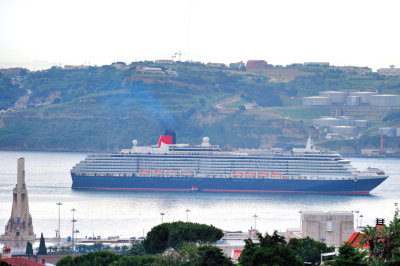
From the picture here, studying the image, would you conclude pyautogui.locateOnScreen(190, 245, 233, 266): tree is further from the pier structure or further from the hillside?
the hillside

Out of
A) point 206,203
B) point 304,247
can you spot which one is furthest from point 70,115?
point 304,247

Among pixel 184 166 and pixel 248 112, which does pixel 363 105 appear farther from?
pixel 184 166

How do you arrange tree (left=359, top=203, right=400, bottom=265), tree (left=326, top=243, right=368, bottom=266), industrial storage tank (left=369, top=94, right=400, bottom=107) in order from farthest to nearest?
industrial storage tank (left=369, top=94, right=400, bottom=107) → tree (left=359, top=203, right=400, bottom=265) → tree (left=326, top=243, right=368, bottom=266)

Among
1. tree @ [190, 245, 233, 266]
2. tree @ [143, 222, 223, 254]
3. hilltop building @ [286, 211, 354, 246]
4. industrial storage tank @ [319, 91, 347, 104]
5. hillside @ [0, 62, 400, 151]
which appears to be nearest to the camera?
tree @ [190, 245, 233, 266]

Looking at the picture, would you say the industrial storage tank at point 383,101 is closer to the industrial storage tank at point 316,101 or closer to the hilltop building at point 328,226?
the industrial storage tank at point 316,101

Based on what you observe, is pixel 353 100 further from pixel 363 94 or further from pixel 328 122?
pixel 328 122

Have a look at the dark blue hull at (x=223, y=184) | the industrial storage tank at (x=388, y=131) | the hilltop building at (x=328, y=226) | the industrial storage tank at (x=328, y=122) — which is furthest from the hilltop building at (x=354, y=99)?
the hilltop building at (x=328, y=226)

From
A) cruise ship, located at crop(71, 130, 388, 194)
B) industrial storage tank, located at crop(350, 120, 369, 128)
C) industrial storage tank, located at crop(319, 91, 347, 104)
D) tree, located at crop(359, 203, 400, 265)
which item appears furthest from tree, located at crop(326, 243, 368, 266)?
industrial storage tank, located at crop(319, 91, 347, 104)

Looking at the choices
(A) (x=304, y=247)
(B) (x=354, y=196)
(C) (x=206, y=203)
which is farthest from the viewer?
(B) (x=354, y=196)
